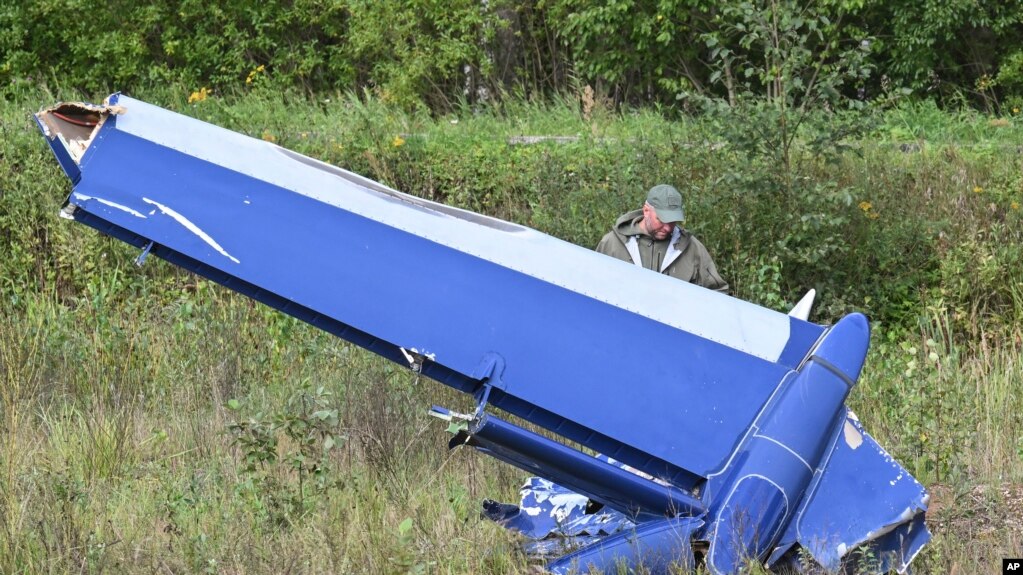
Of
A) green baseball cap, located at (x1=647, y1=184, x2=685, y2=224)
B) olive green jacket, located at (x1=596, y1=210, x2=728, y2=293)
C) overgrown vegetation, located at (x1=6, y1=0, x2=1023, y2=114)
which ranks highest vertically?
green baseball cap, located at (x1=647, y1=184, x2=685, y2=224)

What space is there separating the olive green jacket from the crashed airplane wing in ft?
6.08

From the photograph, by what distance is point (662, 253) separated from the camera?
665 centimetres

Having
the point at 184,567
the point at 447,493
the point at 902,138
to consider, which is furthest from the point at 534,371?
the point at 902,138

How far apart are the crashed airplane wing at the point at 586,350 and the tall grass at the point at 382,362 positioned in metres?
0.63

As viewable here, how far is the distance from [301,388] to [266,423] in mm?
1508

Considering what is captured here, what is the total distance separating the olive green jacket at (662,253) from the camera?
6.60 m

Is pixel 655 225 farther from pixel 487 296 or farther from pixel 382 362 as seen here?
pixel 487 296

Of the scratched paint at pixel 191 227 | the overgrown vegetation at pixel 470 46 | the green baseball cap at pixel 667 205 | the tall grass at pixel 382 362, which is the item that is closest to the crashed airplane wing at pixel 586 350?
the scratched paint at pixel 191 227

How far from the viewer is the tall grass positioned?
16.4 ft

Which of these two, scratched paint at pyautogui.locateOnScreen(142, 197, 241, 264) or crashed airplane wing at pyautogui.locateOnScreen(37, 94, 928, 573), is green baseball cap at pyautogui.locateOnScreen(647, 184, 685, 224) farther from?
scratched paint at pyautogui.locateOnScreen(142, 197, 241, 264)

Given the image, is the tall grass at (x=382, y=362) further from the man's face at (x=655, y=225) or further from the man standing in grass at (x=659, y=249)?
the man's face at (x=655, y=225)

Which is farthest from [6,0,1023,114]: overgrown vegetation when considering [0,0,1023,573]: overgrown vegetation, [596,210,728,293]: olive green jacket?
[596,210,728,293]: olive green jacket

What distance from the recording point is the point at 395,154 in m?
10.6

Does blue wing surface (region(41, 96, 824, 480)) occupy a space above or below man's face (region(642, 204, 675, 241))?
above
